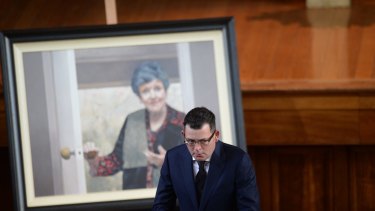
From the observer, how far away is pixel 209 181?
2.04m

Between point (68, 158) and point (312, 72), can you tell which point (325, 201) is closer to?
point (312, 72)

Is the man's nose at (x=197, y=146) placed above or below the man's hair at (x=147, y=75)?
below

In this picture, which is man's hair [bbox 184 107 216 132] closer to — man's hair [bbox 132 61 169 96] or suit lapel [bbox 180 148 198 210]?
suit lapel [bbox 180 148 198 210]

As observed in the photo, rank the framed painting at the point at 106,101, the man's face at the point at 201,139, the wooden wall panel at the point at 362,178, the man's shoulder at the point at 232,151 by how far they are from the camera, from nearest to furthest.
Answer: the man's face at the point at 201,139 < the man's shoulder at the point at 232,151 < the framed painting at the point at 106,101 < the wooden wall panel at the point at 362,178

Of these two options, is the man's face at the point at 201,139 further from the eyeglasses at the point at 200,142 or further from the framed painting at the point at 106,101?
the framed painting at the point at 106,101

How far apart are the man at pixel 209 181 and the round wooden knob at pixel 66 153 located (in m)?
0.70

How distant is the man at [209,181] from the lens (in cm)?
202

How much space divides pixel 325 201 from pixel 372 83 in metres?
0.38

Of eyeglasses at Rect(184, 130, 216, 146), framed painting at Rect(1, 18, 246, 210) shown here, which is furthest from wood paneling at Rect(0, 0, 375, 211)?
eyeglasses at Rect(184, 130, 216, 146)

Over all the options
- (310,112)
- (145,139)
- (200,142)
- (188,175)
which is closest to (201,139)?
(200,142)

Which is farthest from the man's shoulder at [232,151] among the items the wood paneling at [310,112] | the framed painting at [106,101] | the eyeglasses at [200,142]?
the wood paneling at [310,112]

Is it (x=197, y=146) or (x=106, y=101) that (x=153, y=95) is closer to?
(x=106, y=101)

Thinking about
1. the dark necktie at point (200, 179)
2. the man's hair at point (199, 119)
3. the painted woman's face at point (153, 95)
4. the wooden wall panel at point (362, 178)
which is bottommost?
the wooden wall panel at point (362, 178)

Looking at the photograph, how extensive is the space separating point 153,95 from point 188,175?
2.30ft
